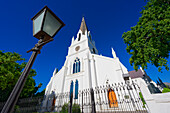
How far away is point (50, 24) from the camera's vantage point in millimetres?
1902

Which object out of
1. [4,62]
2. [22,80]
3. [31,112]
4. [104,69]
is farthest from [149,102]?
[4,62]

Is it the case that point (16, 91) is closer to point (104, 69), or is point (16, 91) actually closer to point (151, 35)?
point (151, 35)

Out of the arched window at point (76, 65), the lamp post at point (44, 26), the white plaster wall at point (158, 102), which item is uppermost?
the arched window at point (76, 65)

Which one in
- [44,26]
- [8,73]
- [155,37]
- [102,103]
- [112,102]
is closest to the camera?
[44,26]

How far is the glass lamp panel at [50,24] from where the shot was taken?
1812mm

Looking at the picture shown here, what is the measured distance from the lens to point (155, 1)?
8727 millimetres

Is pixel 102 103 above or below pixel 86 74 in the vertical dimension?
below

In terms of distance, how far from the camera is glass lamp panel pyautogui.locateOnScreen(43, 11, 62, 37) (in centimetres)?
181

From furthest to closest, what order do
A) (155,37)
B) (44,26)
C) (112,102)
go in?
(155,37), (112,102), (44,26)

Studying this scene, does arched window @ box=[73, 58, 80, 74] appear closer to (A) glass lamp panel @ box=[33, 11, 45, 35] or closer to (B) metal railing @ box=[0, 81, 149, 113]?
(B) metal railing @ box=[0, 81, 149, 113]

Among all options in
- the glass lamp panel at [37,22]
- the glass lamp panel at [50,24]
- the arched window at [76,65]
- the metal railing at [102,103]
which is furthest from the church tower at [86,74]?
the glass lamp panel at [37,22]

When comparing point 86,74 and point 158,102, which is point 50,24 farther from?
point 86,74

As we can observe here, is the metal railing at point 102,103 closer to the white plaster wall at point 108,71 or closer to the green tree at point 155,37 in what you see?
the white plaster wall at point 108,71

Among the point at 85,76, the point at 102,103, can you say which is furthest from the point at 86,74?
the point at 102,103
